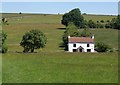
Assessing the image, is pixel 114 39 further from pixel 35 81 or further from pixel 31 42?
pixel 35 81

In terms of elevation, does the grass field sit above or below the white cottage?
below

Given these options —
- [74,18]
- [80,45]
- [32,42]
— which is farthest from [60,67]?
[74,18]

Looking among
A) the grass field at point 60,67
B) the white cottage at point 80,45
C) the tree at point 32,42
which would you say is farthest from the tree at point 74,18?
the tree at point 32,42

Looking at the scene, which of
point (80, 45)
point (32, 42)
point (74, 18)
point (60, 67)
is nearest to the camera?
point (60, 67)

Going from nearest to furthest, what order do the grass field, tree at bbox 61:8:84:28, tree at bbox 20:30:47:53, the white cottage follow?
the grass field < tree at bbox 20:30:47:53 < the white cottage < tree at bbox 61:8:84:28

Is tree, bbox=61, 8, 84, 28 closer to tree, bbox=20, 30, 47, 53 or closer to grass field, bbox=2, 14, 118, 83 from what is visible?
grass field, bbox=2, 14, 118, 83

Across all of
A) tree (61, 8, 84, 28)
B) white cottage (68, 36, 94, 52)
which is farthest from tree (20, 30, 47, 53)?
tree (61, 8, 84, 28)

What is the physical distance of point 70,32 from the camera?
94188mm

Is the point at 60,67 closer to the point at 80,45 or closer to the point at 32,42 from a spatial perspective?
the point at 32,42

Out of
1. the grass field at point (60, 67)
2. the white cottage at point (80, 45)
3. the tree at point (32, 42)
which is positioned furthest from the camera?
the white cottage at point (80, 45)

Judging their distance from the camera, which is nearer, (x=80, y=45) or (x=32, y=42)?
(x=32, y=42)

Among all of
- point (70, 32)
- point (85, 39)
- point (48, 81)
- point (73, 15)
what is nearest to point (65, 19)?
point (73, 15)

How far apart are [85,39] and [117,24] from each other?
162 feet

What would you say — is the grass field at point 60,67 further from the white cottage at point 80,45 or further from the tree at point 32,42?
the tree at point 32,42
